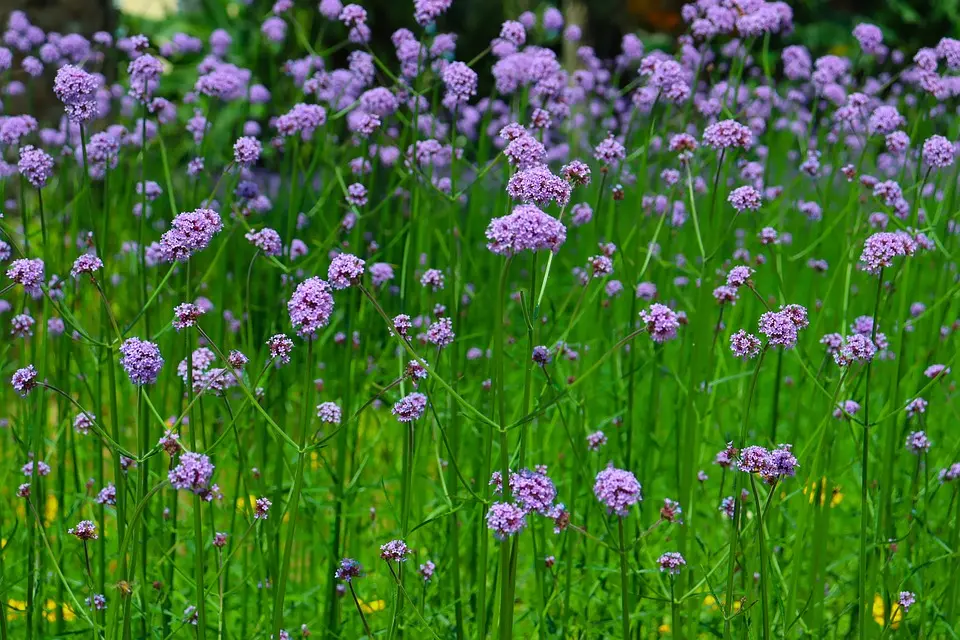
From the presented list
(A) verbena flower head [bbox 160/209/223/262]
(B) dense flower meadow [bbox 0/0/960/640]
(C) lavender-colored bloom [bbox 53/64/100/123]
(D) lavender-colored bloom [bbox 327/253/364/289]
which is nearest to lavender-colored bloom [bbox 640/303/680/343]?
(B) dense flower meadow [bbox 0/0/960/640]

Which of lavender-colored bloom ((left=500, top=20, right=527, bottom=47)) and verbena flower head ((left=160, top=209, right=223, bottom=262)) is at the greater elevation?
lavender-colored bloom ((left=500, top=20, right=527, bottom=47))

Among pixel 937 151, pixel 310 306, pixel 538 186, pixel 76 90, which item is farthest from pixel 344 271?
pixel 937 151

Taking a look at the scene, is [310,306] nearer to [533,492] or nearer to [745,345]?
[533,492]

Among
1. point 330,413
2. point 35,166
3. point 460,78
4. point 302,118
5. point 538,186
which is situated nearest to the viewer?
point 538,186

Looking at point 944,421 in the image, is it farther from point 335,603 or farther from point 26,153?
point 26,153

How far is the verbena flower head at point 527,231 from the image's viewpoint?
1794 mm

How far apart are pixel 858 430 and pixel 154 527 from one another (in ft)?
8.64

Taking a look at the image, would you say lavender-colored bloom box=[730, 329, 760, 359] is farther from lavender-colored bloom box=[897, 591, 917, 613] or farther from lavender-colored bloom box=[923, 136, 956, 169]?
lavender-colored bloom box=[923, 136, 956, 169]

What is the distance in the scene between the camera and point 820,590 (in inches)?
114

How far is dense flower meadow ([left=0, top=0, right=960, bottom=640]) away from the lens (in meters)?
2.17

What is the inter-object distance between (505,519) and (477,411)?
0.66 feet

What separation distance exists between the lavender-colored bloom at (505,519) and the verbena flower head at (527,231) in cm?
48

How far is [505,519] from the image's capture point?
194 cm

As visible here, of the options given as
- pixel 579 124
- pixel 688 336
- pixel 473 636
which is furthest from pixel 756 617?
pixel 579 124
